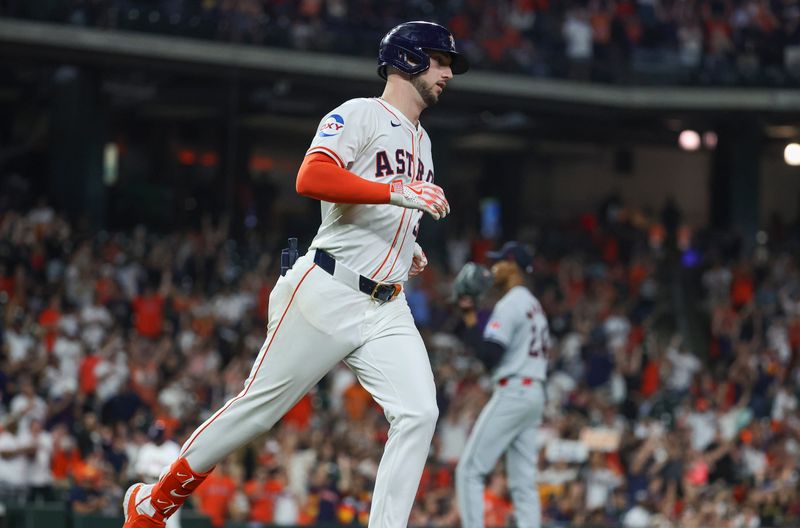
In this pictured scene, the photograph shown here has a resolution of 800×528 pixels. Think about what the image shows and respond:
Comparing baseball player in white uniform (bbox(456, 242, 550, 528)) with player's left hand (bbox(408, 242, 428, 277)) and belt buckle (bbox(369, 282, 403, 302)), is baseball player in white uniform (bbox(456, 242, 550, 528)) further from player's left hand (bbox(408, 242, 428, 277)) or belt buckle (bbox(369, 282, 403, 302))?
belt buckle (bbox(369, 282, 403, 302))

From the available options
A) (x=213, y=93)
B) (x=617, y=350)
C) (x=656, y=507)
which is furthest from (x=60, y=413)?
(x=213, y=93)

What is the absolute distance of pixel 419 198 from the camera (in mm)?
4785

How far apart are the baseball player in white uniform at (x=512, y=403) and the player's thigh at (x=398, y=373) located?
7.92 ft

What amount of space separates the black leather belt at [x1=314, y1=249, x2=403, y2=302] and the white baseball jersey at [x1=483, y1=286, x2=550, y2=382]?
249 cm

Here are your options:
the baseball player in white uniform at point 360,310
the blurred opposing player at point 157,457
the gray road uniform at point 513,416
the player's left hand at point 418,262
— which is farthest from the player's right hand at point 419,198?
the blurred opposing player at point 157,457

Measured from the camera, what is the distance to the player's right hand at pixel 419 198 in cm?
477

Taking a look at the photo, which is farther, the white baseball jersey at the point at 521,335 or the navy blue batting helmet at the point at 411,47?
the white baseball jersey at the point at 521,335

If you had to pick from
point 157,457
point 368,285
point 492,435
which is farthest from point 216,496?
point 368,285

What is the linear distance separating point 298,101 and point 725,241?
25.6ft

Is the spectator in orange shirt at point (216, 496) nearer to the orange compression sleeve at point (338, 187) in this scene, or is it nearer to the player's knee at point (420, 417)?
the player's knee at point (420, 417)

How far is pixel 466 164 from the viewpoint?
94.8 feet

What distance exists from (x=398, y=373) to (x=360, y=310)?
28cm

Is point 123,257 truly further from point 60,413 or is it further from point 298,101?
point 298,101

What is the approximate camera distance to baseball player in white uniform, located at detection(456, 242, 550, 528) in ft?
24.2
